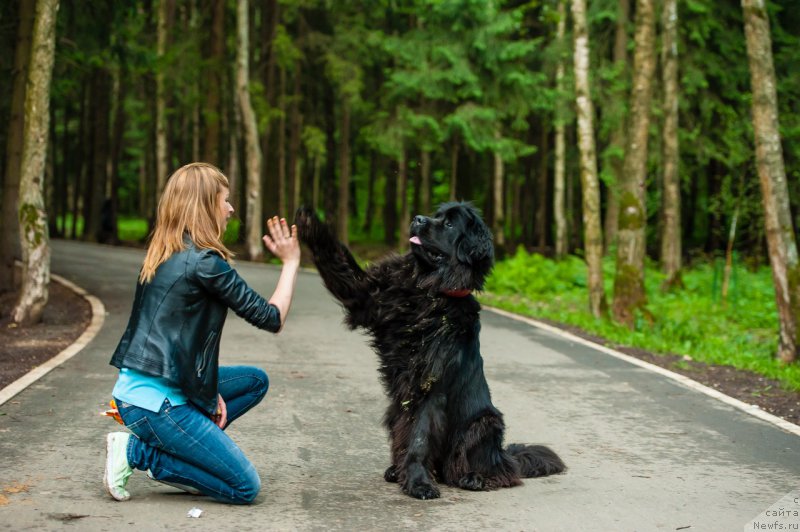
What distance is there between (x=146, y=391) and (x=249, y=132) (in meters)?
25.2

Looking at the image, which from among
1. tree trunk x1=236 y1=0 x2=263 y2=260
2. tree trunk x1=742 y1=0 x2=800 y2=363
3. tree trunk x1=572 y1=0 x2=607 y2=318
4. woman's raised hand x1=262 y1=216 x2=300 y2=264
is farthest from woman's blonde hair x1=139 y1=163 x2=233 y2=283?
tree trunk x1=236 y1=0 x2=263 y2=260

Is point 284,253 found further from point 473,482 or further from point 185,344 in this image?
point 473,482

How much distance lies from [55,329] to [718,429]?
889 cm

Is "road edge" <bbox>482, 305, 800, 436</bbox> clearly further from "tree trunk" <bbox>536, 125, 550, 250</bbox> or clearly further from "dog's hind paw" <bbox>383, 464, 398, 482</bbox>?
"tree trunk" <bbox>536, 125, 550, 250</bbox>

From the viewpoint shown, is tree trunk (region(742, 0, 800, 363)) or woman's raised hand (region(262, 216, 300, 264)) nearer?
woman's raised hand (region(262, 216, 300, 264))

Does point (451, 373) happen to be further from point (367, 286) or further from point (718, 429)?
point (718, 429)

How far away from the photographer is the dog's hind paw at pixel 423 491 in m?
5.47

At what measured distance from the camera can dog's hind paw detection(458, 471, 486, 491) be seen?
5719 millimetres

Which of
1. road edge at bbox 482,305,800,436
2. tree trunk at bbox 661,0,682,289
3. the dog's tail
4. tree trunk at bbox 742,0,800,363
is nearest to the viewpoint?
the dog's tail

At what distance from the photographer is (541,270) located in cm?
2380

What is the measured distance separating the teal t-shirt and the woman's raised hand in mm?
923

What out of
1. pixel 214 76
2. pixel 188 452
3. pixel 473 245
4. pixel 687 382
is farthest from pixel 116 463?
pixel 214 76

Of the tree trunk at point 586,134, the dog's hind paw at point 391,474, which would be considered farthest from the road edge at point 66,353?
the tree trunk at point 586,134

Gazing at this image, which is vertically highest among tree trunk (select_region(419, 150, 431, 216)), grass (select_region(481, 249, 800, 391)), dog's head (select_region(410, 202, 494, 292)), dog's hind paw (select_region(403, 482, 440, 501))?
tree trunk (select_region(419, 150, 431, 216))
